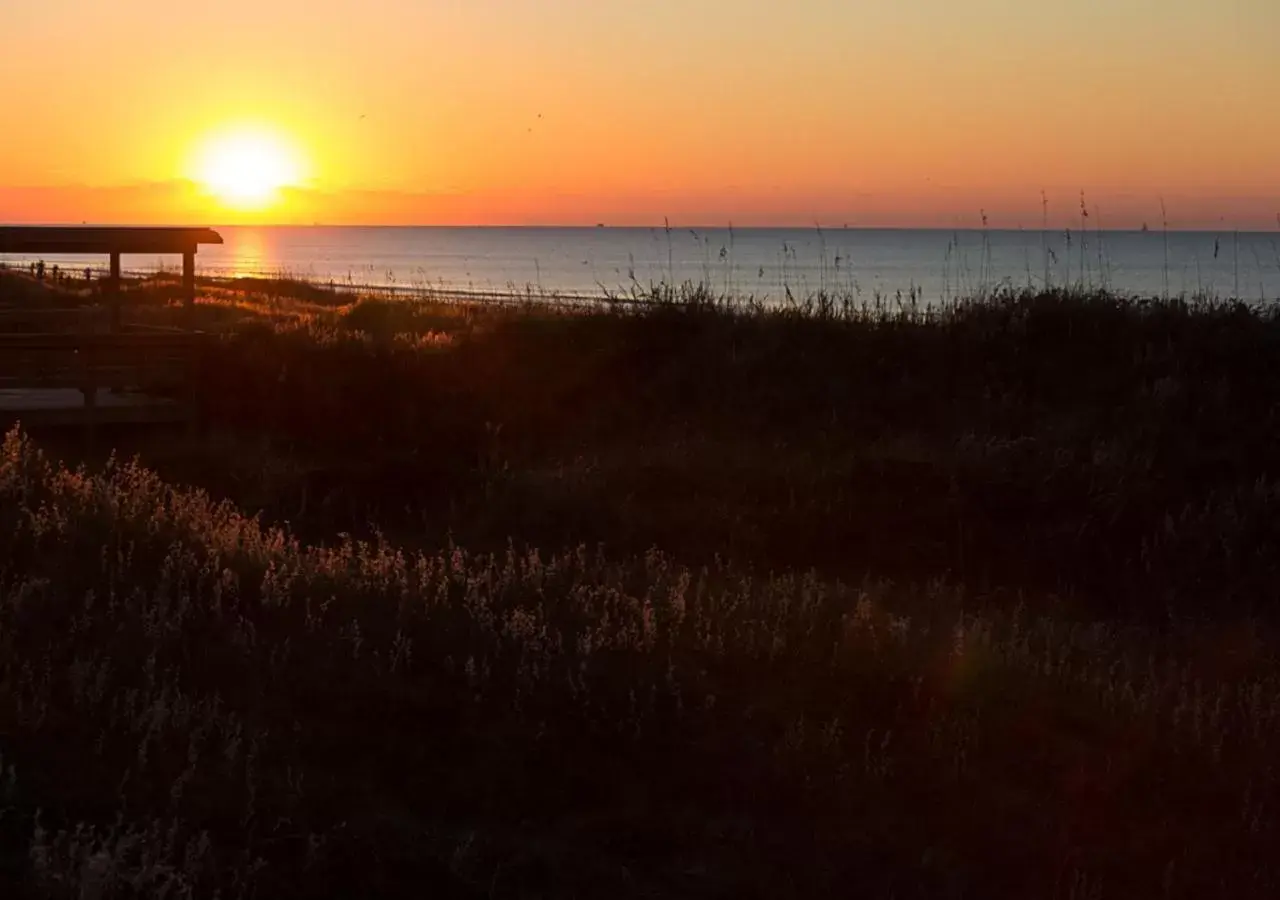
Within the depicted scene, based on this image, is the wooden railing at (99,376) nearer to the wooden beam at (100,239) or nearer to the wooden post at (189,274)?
the wooden beam at (100,239)

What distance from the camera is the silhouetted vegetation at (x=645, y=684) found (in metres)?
4.96

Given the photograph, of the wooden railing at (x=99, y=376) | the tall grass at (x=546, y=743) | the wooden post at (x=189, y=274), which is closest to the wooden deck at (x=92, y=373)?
the wooden railing at (x=99, y=376)

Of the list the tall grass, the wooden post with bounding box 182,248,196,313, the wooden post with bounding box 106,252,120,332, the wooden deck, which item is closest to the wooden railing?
the wooden deck

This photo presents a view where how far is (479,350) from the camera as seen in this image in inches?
741

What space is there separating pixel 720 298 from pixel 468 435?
5966 millimetres

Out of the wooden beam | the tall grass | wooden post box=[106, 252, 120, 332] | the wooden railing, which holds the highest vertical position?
the wooden beam

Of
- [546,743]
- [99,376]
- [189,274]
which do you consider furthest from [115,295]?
[546,743]

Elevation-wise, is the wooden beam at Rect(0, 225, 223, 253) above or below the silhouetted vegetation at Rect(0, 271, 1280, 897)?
above

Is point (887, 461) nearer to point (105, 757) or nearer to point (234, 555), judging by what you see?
point (234, 555)

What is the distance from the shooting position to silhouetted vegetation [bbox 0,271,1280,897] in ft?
16.3

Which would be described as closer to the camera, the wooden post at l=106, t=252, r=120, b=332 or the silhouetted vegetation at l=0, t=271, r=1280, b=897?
the silhouetted vegetation at l=0, t=271, r=1280, b=897

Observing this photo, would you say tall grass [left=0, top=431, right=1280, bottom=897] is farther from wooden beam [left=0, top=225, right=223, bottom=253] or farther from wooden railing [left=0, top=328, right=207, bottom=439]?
wooden beam [left=0, top=225, right=223, bottom=253]

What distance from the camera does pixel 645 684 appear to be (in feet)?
20.5

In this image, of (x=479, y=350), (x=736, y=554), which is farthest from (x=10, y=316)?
(x=736, y=554)
